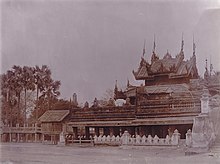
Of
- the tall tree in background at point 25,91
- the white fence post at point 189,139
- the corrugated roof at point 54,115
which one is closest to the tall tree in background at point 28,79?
the tall tree in background at point 25,91

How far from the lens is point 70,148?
2217 mm

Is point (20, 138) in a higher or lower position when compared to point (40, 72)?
lower

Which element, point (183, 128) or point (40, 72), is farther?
point (40, 72)

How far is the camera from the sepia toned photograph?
2115mm

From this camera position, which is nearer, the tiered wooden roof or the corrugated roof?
the tiered wooden roof

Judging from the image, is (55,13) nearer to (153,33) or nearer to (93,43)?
(93,43)

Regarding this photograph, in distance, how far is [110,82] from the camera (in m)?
2.21

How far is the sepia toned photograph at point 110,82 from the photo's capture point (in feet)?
6.94

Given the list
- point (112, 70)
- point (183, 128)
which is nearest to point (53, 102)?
point (112, 70)

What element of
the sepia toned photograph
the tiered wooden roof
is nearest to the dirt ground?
the sepia toned photograph

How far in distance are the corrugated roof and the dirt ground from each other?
12 cm

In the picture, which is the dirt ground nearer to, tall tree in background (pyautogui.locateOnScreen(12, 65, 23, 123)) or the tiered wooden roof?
tall tree in background (pyautogui.locateOnScreen(12, 65, 23, 123))

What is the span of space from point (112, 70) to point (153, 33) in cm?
24

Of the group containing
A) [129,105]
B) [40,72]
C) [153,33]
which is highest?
[153,33]
